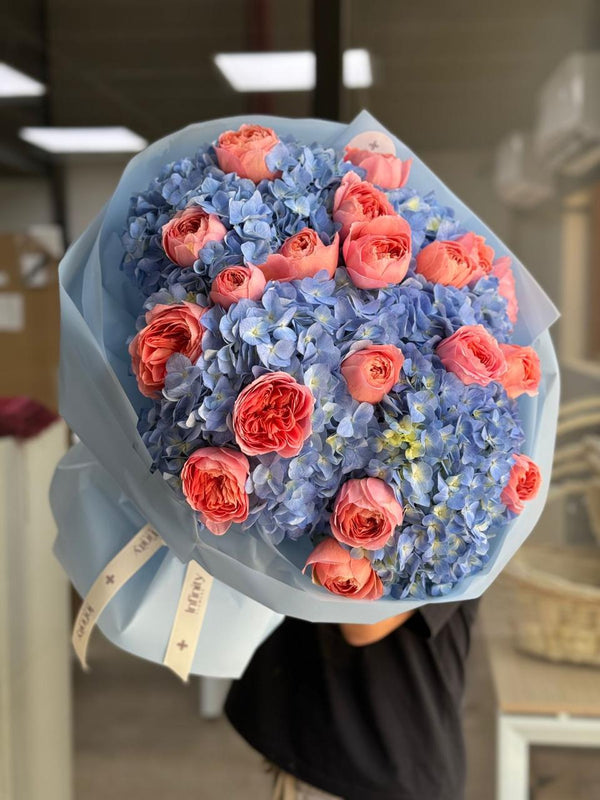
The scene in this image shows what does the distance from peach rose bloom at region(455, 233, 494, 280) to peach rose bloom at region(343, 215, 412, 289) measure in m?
0.08

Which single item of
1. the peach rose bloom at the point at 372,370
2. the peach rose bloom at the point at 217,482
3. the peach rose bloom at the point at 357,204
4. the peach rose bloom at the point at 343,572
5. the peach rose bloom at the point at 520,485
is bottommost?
the peach rose bloom at the point at 343,572

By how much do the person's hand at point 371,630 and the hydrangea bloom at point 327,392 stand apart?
253 mm

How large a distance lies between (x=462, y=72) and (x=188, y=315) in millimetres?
1602

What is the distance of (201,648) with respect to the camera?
923 mm

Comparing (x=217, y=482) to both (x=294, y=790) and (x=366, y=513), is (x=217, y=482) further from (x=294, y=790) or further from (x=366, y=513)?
(x=294, y=790)

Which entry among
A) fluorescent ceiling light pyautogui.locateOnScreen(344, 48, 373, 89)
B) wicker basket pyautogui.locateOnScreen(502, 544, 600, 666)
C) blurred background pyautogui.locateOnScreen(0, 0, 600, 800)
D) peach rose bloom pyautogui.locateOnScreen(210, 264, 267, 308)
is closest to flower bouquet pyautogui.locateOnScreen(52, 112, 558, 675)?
peach rose bloom pyautogui.locateOnScreen(210, 264, 267, 308)

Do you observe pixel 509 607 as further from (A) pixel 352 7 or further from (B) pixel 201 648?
(A) pixel 352 7

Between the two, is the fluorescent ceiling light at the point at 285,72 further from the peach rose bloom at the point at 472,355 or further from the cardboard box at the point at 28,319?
the peach rose bloom at the point at 472,355

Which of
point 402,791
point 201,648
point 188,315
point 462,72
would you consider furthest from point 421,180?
point 462,72

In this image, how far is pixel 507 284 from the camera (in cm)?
81

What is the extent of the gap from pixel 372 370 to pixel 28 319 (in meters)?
1.74

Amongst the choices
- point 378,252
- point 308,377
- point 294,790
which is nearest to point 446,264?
point 378,252

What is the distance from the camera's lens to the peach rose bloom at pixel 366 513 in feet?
2.12

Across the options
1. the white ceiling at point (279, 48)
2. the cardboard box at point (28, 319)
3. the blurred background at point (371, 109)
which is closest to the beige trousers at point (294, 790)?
the blurred background at point (371, 109)
